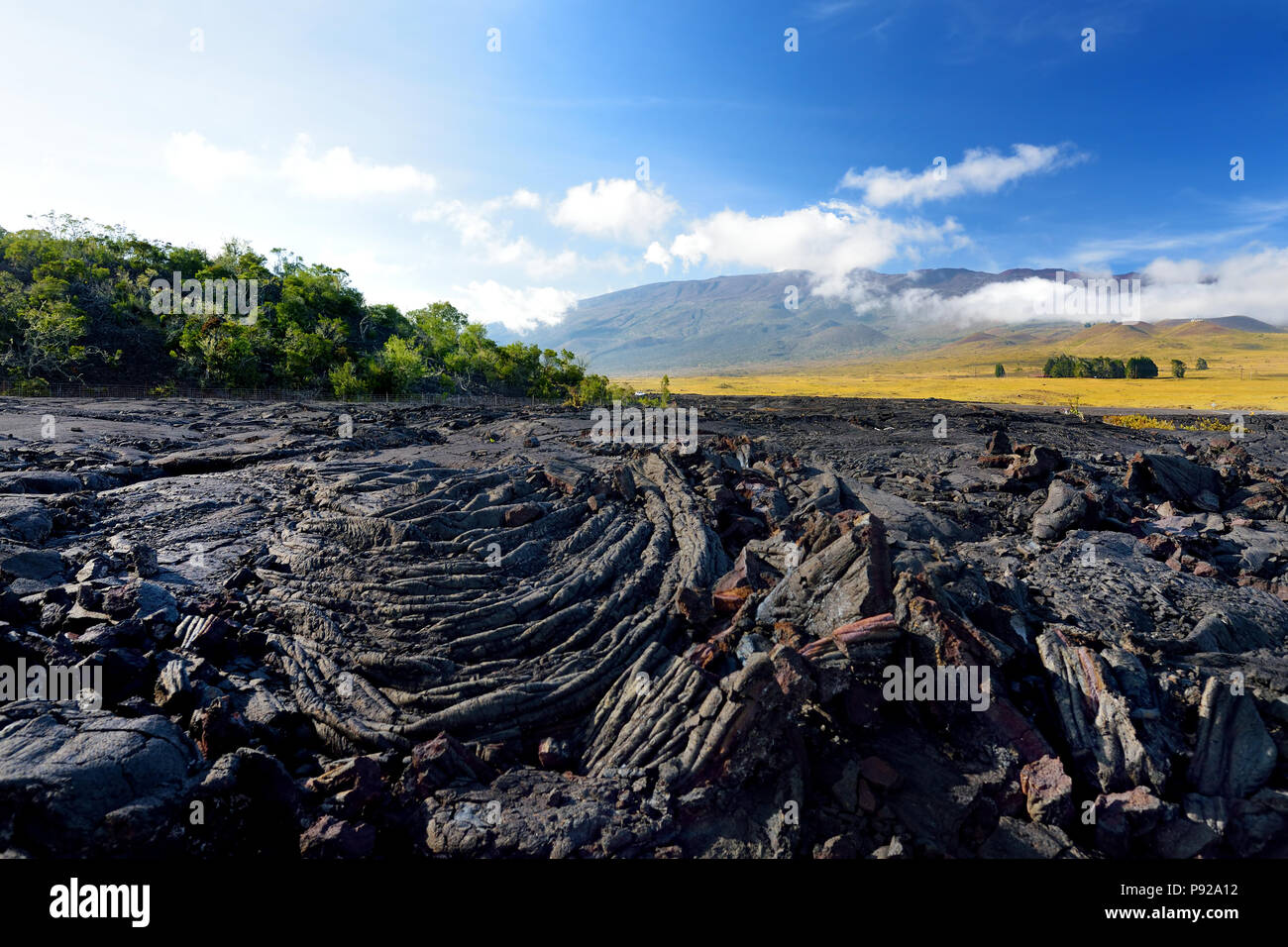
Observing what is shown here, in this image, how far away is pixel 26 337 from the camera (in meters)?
45.7

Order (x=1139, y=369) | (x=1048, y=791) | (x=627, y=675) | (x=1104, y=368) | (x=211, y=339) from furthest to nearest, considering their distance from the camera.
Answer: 1. (x=1104, y=368)
2. (x=1139, y=369)
3. (x=211, y=339)
4. (x=627, y=675)
5. (x=1048, y=791)

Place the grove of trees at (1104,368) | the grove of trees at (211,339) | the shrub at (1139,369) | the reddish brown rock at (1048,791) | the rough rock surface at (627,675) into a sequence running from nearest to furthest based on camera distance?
the rough rock surface at (627,675) < the reddish brown rock at (1048,791) < the grove of trees at (211,339) < the shrub at (1139,369) < the grove of trees at (1104,368)

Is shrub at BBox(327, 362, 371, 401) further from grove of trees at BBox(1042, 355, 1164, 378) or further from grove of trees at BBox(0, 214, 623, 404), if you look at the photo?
grove of trees at BBox(1042, 355, 1164, 378)

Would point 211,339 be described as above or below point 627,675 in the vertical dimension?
above

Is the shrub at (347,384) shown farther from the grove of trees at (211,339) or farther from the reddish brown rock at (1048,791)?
the reddish brown rock at (1048,791)

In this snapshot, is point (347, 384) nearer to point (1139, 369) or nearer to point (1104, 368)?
point (1104, 368)

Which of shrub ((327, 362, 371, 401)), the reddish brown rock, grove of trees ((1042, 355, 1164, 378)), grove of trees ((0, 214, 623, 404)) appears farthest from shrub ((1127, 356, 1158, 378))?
the reddish brown rock

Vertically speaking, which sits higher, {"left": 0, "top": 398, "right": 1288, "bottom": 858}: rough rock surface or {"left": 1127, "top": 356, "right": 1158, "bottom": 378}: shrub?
{"left": 1127, "top": 356, "right": 1158, "bottom": 378}: shrub

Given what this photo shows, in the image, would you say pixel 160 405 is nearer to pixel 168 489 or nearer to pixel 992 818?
pixel 168 489

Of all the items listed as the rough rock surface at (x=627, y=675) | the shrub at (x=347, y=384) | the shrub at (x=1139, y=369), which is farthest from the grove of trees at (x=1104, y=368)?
the shrub at (x=347, y=384)

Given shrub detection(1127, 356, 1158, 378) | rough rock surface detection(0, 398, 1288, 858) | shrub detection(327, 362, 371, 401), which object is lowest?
rough rock surface detection(0, 398, 1288, 858)

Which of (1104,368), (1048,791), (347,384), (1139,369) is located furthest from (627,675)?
(1139,369)
